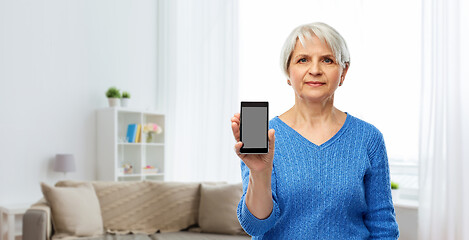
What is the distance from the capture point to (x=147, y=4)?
5469 mm

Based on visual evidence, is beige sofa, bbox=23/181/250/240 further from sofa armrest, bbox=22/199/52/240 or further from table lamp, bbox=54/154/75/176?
table lamp, bbox=54/154/75/176

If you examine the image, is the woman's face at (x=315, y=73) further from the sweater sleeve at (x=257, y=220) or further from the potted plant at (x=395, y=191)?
the potted plant at (x=395, y=191)

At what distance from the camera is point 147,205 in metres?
3.66

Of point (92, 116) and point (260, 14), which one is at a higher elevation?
point (260, 14)

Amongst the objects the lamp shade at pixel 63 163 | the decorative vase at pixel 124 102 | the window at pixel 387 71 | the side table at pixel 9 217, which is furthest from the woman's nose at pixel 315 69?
the decorative vase at pixel 124 102

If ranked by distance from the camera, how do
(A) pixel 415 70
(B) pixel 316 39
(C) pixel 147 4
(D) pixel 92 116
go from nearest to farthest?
1. (B) pixel 316 39
2. (A) pixel 415 70
3. (D) pixel 92 116
4. (C) pixel 147 4

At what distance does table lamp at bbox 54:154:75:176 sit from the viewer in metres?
4.15

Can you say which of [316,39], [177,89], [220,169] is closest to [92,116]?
[177,89]

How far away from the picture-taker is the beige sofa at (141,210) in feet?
10.7

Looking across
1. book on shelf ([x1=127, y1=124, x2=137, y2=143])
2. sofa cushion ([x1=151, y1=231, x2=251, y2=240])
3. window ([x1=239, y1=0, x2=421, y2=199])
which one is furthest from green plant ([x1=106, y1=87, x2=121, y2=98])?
window ([x1=239, y1=0, x2=421, y2=199])

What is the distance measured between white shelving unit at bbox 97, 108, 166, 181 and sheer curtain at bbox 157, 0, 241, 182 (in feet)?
0.57

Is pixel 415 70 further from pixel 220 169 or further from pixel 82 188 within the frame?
pixel 82 188

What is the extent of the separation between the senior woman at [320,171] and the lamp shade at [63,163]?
354 cm

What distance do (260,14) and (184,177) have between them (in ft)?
6.39
